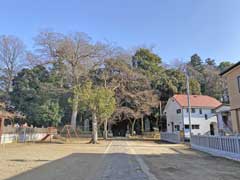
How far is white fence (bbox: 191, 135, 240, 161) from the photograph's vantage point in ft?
37.6

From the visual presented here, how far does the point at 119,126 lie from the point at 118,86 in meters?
13.4

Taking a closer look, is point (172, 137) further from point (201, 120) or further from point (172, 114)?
point (172, 114)

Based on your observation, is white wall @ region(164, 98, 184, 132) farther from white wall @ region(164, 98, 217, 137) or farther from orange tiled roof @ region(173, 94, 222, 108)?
orange tiled roof @ region(173, 94, 222, 108)

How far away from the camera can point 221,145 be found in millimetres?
13227

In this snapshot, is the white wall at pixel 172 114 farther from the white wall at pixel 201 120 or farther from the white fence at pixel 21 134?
the white fence at pixel 21 134

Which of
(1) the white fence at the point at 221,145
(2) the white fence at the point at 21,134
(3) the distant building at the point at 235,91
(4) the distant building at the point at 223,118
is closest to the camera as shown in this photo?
(1) the white fence at the point at 221,145

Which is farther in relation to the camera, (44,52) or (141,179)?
(44,52)

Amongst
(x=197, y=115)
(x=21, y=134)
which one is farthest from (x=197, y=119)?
(x=21, y=134)

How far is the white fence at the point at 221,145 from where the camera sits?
11466 millimetres

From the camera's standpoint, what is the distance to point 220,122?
28.7 metres

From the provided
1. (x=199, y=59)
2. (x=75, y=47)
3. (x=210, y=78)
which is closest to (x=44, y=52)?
(x=75, y=47)

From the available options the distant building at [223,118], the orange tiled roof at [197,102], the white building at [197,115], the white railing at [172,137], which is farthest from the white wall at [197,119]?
the distant building at [223,118]

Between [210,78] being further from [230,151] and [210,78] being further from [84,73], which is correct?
[230,151]

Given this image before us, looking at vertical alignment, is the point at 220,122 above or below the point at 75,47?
below
